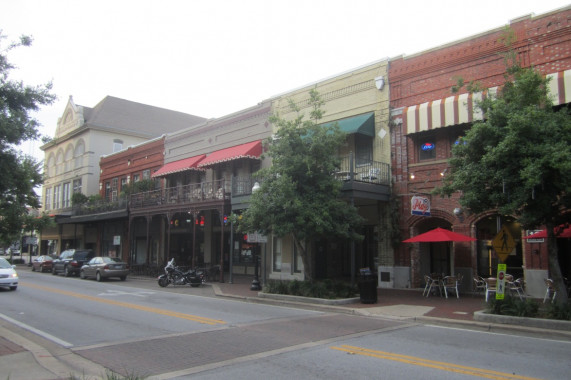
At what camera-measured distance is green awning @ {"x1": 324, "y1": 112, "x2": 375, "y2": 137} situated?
19.8 meters

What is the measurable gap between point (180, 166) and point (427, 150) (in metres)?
17.1

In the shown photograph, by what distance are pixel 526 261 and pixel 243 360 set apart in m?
12.2

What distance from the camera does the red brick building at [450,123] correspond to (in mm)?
15789

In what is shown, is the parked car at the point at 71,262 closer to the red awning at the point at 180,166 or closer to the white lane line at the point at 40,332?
the red awning at the point at 180,166

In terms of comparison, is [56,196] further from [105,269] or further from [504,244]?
[504,244]

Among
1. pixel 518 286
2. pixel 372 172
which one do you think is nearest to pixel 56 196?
pixel 372 172

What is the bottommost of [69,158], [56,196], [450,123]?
[56,196]

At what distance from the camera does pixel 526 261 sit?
51.6ft

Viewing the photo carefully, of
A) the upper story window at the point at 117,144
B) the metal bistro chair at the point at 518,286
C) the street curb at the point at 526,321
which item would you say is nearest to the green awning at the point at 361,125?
the metal bistro chair at the point at 518,286

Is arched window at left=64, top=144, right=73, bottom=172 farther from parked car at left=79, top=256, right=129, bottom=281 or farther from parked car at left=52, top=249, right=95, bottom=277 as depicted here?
parked car at left=79, top=256, right=129, bottom=281

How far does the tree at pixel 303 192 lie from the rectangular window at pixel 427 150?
13.6 ft

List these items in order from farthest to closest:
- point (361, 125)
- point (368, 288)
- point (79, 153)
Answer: point (79, 153) → point (361, 125) → point (368, 288)

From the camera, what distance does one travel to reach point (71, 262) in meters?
Answer: 30.0

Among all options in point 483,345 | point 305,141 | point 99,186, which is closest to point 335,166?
point 305,141
